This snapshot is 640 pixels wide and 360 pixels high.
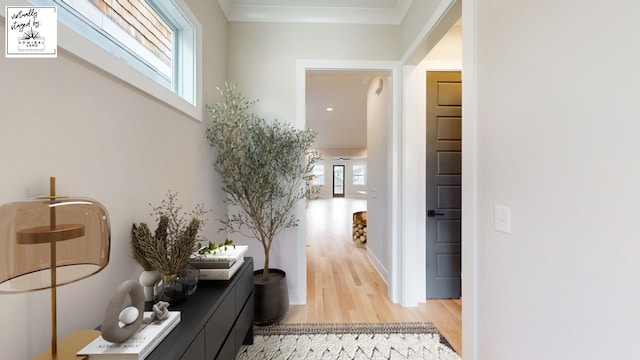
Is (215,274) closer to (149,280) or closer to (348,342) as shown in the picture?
(149,280)

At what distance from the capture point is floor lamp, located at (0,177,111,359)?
24.1 inches

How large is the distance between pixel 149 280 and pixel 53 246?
1.91ft

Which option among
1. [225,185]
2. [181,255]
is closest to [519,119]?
[181,255]

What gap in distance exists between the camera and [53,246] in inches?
26.5

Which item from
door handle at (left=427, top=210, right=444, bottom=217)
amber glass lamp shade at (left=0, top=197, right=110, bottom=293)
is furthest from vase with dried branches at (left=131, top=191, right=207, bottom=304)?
door handle at (left=427, top=210, right=444, bottom=217)

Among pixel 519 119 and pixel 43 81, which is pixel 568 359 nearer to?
pixel 519 119

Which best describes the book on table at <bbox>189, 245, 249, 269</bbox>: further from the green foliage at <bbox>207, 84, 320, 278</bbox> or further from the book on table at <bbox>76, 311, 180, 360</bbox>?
the green foliage at <bbox>207, 84, 320, 278</bbox>

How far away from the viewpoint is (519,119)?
107 cm

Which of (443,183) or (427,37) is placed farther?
(443,183)

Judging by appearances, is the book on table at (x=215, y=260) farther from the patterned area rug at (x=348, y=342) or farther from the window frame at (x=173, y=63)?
the window frame at (x=173, y=63)

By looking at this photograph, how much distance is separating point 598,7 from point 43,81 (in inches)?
70.6

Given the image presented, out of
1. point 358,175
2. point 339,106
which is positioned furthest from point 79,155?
point 358,175

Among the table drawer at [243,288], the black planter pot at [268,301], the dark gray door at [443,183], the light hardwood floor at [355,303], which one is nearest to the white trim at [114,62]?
the table drawer at [243,288]

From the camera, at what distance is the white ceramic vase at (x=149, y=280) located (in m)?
1.17
